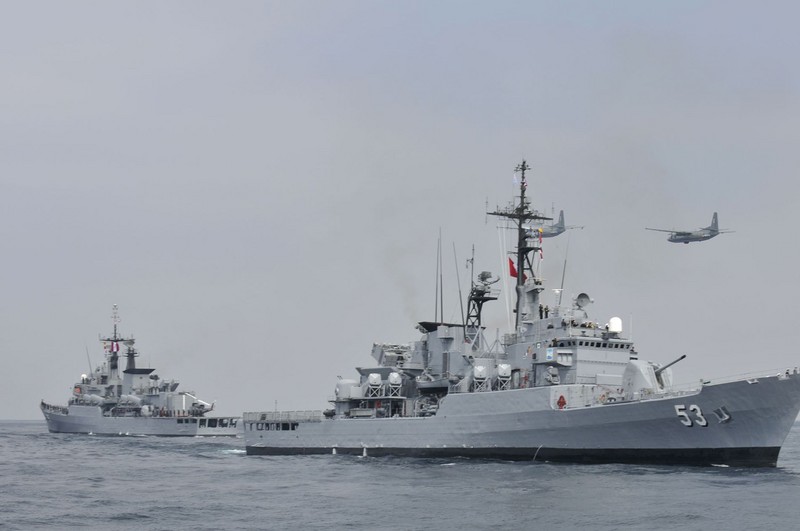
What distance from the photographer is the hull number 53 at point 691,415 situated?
33.8 metres

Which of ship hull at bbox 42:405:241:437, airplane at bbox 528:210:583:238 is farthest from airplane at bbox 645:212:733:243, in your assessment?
ship hull at bbox 42:405:241:437

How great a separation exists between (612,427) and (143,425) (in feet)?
174

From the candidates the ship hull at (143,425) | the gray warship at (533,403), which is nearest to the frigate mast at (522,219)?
the gray warship at (533,403)

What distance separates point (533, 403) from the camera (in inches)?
1511

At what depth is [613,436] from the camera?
36125 millimetres

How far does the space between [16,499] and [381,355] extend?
22.1m

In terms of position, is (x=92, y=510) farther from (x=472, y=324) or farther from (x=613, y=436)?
(x=472, y=324)

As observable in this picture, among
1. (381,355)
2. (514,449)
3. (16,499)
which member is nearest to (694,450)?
(514,449)

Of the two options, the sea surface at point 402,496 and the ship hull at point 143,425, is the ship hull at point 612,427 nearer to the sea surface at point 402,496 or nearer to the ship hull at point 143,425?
the sea surface at point 402,496

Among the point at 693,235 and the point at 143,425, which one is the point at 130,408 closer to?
the point at 143,425

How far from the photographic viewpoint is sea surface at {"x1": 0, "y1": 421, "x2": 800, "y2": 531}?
85.5ft

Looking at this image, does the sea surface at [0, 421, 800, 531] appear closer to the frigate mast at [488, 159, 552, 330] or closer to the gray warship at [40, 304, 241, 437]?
the frigate mast at [488, 159, 552, 330]

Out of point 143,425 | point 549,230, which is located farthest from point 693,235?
point 143,425

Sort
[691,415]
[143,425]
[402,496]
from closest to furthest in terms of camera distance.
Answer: [402,496] < [691,415] < [143,425]
